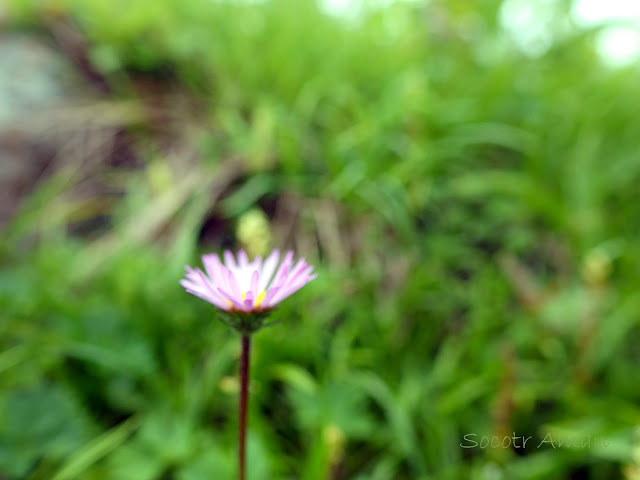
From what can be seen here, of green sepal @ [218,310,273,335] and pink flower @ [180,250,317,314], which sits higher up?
pink flower @ [180,250,317,314]

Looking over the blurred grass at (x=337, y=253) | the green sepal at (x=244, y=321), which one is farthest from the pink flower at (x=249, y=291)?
the blurred grass at (x=337, y=253)

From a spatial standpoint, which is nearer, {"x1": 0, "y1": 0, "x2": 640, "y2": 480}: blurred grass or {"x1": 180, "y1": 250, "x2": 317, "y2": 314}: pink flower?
{"x1": 180, "y1": 250, "x2": 317, "y2": 314}: pink flower

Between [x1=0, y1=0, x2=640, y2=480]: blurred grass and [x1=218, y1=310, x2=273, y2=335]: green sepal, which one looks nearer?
[x1=218, y1=310, x2=273, y2=335]: green sepal

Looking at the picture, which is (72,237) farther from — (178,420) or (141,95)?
(178,420)

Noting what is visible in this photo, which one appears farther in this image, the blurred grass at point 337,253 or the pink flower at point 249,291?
the blurred grass at point 337,253

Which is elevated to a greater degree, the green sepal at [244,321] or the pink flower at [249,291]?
the pink flower at [249,291]

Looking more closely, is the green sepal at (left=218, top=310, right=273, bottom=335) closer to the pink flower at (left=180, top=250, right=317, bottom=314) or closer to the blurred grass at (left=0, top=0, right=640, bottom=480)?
the pink flower at (left=180, top=250, right=317, bottom=314)

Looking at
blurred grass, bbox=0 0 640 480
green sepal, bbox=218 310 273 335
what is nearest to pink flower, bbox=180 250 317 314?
green sepal, bbox=218 310 273 335

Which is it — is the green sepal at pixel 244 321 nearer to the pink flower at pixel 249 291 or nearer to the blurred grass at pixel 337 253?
the pink flower at pixel 249 291

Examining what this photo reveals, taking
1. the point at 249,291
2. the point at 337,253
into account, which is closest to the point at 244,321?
the point at 249,291
